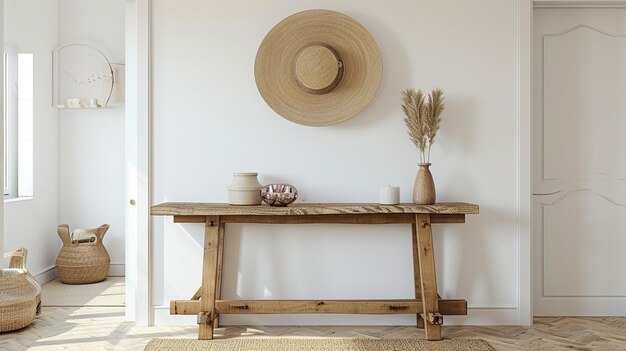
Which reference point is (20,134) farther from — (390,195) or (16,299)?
(390,195)

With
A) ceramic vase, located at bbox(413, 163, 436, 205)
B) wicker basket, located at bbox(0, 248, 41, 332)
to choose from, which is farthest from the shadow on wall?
wicker basket, located at bbox(0, 248, 41, 332)

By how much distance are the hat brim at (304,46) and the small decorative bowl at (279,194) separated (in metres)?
0.49

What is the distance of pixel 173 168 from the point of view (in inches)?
158

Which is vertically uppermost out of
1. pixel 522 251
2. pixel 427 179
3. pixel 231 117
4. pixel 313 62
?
pixel 313 62

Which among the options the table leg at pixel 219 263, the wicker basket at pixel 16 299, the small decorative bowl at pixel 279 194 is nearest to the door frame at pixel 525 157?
the small decorative bowl at pixel 279 194

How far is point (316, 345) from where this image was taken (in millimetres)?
3510

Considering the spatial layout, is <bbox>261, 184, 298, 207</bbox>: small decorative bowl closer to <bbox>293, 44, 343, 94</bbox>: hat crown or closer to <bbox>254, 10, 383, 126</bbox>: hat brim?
<bbox>254, 10, 383, 126</bbox>: hat brim

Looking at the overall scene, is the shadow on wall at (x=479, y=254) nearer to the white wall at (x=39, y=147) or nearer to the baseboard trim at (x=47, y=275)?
the white wall at (x=39, y=147)

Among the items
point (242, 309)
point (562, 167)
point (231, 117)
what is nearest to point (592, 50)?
point (562, 167)

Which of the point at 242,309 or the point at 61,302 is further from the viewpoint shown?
the point at 61,302

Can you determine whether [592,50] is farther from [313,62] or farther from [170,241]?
[170,241]

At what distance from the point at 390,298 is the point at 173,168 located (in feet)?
5.39

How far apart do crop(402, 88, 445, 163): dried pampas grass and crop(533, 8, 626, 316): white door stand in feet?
2.84

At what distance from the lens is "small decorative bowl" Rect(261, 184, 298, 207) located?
12.1 ft
